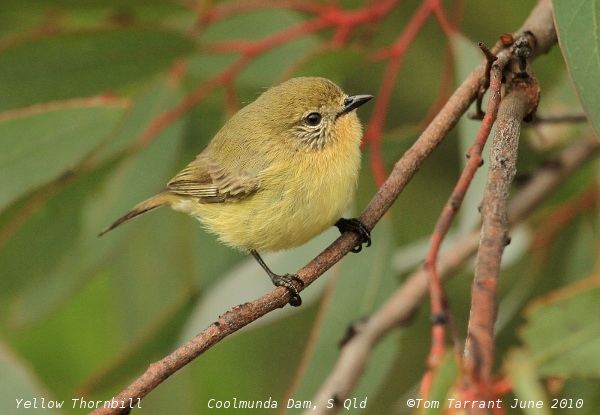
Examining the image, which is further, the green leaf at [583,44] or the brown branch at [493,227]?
the green leaf at [583,44]

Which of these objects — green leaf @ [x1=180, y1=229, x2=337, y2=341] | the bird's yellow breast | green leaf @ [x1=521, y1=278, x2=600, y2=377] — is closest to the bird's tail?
the bird's yellow breast

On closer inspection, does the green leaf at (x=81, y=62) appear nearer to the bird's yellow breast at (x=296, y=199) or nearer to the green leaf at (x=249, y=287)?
the bird's yellow breast at (x=296, y=199)

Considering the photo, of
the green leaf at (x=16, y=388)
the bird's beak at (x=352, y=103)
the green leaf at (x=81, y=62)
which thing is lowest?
the green leaf at (x=16, y=388)

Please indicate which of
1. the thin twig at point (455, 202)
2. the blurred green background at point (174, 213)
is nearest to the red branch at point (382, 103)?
the blurred green background at point (174, 213)

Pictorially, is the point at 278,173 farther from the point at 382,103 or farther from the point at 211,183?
the point at 382,103

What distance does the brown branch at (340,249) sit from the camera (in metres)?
1.66

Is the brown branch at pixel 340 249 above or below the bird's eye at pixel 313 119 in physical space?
below

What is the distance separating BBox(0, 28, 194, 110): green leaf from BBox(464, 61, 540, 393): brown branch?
1.51m

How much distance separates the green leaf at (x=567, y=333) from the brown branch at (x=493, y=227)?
0.69 meters

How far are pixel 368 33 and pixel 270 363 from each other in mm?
1546

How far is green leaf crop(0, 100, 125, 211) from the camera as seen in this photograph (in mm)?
2836

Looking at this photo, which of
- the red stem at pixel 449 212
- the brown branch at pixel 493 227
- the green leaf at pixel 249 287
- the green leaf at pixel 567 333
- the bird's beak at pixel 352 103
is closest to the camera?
the brown branch at pixel 493 227

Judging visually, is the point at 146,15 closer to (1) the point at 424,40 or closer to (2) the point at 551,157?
(1) the point at 424,40

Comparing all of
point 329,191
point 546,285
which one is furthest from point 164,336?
point 546,285
